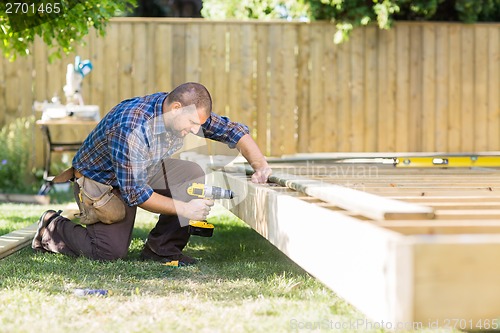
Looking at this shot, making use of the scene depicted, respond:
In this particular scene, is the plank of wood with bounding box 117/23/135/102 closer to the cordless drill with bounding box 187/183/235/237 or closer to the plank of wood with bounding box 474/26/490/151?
the plank of wood with bounding box 474/26/490/151

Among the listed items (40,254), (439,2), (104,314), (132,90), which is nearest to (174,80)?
(132,90)

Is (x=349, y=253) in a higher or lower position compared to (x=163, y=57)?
lower

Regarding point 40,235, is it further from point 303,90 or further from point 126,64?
point 303,90

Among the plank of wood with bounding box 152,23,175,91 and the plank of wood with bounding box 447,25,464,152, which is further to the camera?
the plank of wood with bounding box 447,25,464,152

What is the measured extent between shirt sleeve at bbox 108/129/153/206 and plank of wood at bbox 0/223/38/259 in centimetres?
88

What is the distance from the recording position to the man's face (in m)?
3.56

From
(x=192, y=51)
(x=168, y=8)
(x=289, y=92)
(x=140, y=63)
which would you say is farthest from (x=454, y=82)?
(x=168, y=8)

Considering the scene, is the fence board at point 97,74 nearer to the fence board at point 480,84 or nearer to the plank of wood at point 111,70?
the plank of wood at point 111,70

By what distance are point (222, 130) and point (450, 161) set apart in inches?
115

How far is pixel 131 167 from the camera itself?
11.4 feet

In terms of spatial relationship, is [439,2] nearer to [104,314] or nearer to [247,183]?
[247,183]

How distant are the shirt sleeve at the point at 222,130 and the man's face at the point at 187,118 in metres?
0.48

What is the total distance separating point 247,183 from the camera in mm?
3891

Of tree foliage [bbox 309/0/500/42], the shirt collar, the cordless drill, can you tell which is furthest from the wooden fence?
the shirt collar
